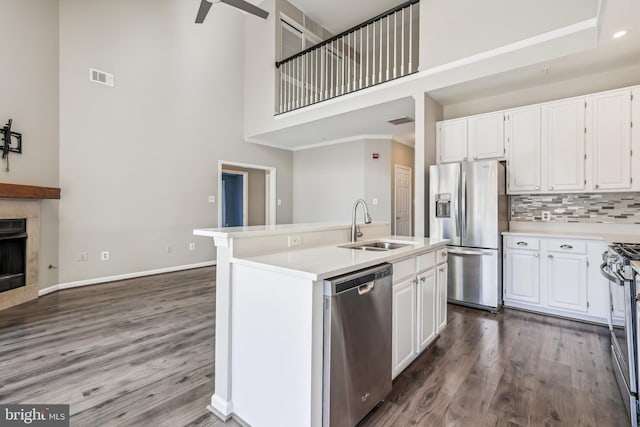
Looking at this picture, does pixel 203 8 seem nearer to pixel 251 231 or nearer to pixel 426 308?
pixel 251 231

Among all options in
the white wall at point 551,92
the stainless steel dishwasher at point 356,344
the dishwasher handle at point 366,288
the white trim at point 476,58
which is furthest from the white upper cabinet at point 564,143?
the dishwasher handle at point 366,288

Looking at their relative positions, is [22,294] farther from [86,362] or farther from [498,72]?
[498,72]

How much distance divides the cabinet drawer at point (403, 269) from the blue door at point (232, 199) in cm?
635

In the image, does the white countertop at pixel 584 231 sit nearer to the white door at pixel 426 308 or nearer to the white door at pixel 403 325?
the white door at pixel 426 308

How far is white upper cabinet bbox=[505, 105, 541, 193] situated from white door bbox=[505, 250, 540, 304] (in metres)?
0.77

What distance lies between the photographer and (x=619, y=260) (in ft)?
6.30

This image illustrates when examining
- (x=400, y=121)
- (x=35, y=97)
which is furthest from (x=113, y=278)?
(x=400, y=121)

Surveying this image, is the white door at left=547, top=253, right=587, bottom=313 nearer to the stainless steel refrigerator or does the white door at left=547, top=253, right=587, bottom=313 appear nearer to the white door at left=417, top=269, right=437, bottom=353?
the stainless steel refrigerator

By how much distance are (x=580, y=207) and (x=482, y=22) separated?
2.36m

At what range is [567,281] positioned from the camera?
3.15m

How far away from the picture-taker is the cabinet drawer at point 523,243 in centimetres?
331

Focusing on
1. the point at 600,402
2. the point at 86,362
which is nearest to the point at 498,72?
the point at 600,402

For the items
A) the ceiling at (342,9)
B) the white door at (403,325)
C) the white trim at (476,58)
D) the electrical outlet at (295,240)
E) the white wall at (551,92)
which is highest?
the ceiling at (342,9)

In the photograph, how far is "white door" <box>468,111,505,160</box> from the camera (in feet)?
12.1
